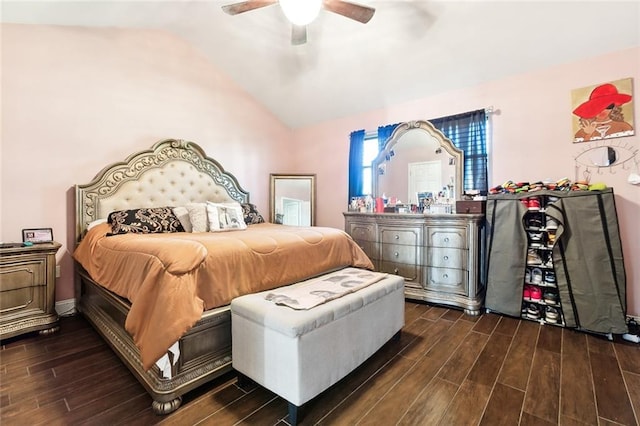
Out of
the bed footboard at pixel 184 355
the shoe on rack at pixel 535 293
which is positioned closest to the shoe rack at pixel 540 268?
the shoe on rack at pixel 535 293

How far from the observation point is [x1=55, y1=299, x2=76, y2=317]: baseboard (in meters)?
2.80

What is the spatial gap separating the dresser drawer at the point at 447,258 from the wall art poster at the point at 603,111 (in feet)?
4.90

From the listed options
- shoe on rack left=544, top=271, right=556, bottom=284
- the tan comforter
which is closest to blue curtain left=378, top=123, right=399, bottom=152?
the tan comforter

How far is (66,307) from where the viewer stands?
2844mm

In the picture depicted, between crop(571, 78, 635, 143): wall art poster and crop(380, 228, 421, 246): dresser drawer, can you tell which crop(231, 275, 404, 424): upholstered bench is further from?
crop(571, 78, 635, 143): wall art poster

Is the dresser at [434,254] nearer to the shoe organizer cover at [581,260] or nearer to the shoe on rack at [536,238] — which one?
the shoe organizer cover at [581,260]

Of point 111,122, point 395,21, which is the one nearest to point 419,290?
point 395,21

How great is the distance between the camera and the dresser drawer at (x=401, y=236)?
3191mm

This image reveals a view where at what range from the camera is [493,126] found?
318 cm

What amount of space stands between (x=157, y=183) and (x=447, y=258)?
3.37 meters

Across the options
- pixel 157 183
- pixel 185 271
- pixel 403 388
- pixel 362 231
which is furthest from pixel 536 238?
pixel 157 183

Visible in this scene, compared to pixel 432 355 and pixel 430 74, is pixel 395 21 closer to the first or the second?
pixel 430 74

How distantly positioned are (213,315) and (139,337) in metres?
0.38

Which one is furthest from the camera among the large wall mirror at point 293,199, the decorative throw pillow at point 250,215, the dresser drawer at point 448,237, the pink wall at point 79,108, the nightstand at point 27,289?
the large wall mirror at point 293,199
